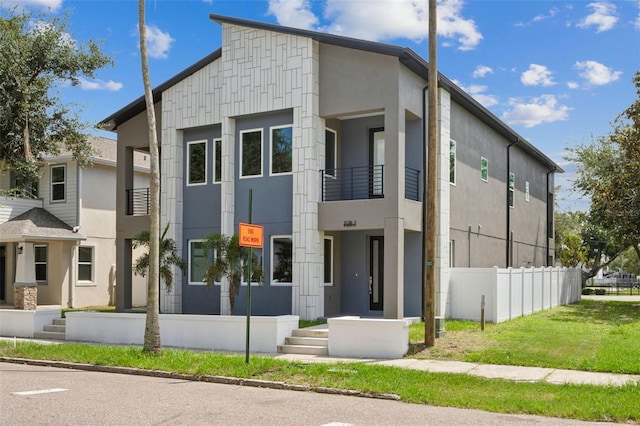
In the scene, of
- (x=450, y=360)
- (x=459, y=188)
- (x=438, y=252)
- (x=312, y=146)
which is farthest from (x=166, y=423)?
(x=459, y=188)

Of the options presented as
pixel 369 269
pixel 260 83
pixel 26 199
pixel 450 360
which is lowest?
pixel 450 360

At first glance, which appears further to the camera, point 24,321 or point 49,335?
point 24,321

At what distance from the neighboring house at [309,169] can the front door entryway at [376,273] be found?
0.11ft

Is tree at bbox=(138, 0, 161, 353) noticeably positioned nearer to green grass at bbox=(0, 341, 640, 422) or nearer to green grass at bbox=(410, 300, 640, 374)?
green grass at bbox=(0, 341, 640, 422)

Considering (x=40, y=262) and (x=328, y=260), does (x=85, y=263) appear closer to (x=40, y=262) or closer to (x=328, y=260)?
(x=40, y=262)

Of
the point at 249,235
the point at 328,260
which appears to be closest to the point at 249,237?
the point at 249,235

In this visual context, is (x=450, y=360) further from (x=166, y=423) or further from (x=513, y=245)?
(x=513, y=245)

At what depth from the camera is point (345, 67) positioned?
19.1 m

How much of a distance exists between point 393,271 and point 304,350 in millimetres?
3663

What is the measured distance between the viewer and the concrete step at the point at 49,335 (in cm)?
1916

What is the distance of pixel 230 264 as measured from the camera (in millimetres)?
18172

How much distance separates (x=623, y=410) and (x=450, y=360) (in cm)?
496

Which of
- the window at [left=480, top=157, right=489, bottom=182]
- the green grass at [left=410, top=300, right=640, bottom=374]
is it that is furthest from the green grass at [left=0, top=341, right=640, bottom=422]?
the window at [left=480, top=157, right=489, bottom=182]

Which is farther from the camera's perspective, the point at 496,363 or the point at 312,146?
the point at 312,146
